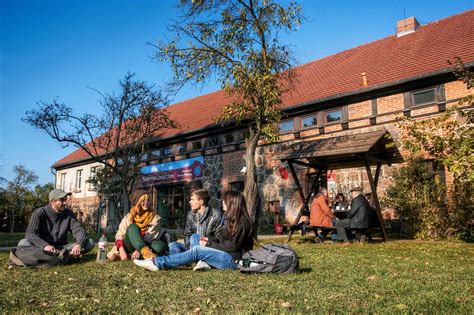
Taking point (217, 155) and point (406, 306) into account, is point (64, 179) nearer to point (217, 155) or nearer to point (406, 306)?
point (217, 155)

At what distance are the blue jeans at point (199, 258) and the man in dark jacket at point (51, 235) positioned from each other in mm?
1540

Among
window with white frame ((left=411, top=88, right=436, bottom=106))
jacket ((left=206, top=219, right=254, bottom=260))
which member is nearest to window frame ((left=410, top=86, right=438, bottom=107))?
window with white frame ((left=411, top=88, right=436, bottom=106))

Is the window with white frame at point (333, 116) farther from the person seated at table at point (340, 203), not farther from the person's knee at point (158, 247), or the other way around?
the person's knee at point (158, 247)

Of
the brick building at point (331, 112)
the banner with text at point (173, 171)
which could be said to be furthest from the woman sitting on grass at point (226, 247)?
the banner with text at point (173, 171)

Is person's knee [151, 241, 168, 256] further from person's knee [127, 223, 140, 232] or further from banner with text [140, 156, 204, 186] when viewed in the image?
banner with text [140, 156, 204, 186]

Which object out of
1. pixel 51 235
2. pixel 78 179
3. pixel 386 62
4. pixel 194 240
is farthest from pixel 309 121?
pixel 78 179

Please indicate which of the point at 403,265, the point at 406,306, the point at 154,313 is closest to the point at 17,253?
the point at 154,313

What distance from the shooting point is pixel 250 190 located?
33.7 ft

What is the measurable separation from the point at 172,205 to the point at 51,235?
14475mm

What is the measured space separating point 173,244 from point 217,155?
479 inches

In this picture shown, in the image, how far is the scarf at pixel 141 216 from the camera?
580 centimetres

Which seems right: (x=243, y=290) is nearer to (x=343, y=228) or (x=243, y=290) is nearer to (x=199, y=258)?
(x=199, y=258)

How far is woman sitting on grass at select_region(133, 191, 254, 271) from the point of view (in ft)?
16.0

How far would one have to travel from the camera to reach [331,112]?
14477mm
